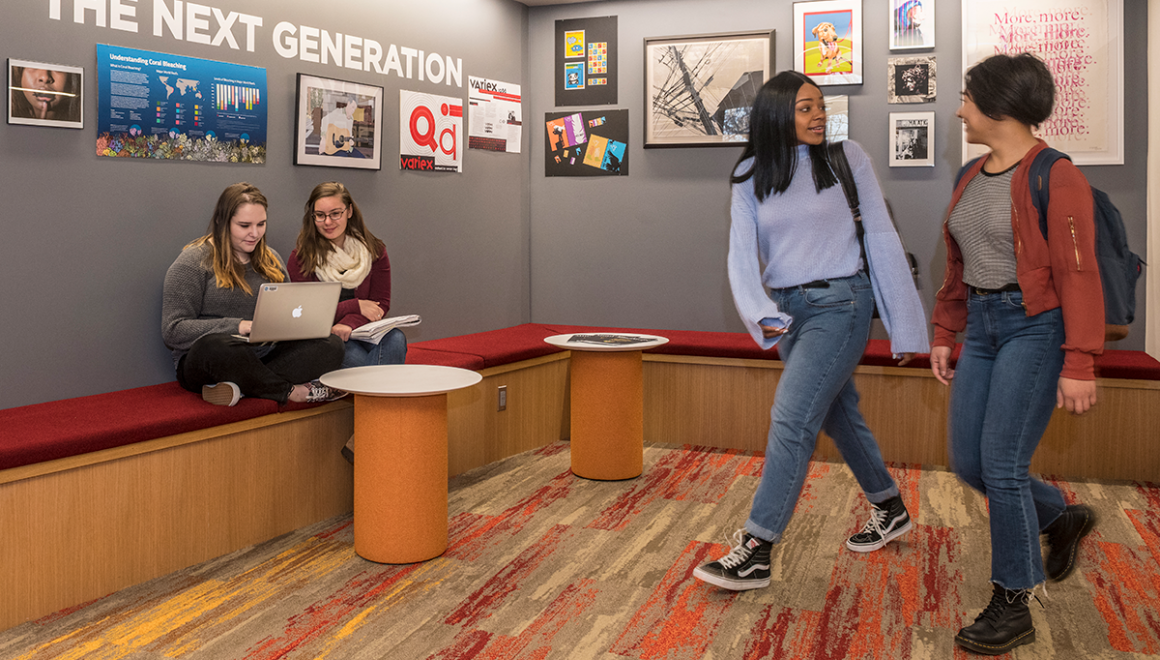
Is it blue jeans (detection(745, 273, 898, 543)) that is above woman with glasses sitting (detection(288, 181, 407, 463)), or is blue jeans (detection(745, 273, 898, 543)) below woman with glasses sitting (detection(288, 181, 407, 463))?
below

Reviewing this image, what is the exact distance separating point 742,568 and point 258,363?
1.75 m

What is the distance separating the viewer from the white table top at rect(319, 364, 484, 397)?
2.86 metres

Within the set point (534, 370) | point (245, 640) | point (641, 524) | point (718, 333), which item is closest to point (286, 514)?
point (245, 640)

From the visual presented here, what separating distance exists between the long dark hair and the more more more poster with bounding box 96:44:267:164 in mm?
2155

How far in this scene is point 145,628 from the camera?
8.04ft

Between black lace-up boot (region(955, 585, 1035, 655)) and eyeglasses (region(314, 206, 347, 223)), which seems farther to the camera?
eyeglasses (region(314, 206, 347, 223))

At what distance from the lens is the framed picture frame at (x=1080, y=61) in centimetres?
445

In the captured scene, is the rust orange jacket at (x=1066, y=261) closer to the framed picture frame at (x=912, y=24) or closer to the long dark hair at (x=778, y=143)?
the long dark hair at (x=778, y=143)

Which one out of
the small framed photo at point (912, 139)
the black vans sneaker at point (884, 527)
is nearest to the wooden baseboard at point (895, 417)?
the small framed photo at point (912, 139)

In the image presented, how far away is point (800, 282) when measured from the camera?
2.61 m

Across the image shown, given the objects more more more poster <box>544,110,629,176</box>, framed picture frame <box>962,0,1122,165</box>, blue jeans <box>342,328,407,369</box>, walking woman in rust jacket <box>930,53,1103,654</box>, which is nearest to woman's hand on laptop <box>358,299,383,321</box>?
blue jeans <box>342,328,407,369</box>

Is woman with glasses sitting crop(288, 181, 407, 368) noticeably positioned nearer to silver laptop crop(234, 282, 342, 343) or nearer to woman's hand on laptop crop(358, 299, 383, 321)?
woman's hand on laptop crop(358, 299, 383, 321)

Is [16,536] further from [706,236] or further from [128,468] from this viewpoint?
[706,236]

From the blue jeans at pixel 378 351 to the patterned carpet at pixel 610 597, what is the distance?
0.65 metres
